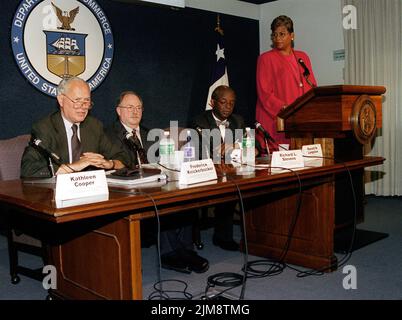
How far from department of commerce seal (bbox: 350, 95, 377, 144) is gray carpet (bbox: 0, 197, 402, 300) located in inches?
32.4

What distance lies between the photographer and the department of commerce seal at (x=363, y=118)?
297 cm

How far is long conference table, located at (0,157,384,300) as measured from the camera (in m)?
1.74

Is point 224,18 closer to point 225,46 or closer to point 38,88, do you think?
point 225,46

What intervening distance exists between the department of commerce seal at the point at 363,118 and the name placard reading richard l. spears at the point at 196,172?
1259 millimetres

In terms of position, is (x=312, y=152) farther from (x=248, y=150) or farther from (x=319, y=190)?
(x=248, y=150)

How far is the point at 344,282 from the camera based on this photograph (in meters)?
2.73

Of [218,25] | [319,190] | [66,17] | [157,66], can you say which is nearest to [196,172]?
[319,190]

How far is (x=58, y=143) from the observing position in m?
2.63

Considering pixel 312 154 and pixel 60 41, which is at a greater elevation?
pixel 60 41

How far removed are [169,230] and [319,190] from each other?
39.8 inches
